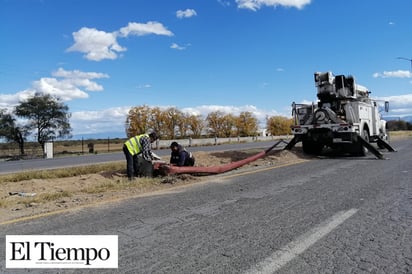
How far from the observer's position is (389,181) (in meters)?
8.56

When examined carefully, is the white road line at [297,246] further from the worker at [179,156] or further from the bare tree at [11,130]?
the bare tree at [11,130]

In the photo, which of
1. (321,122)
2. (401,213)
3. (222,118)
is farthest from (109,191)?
(222,118)

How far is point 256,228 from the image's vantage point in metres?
4.82

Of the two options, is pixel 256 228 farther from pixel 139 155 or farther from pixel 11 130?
pixel 11 130

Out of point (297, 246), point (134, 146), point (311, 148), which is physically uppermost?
point (134, 146)

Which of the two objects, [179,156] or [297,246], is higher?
[179,156]

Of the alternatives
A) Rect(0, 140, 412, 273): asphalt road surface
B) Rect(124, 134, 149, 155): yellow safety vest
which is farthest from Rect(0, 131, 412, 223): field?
Rect(124, 134, 149, 155): yellow safety vest

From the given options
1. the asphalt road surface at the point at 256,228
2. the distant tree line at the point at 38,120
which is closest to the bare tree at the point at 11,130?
the distant tree line at the point at 38,120

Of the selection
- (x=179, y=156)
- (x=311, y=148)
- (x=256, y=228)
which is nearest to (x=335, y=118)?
(x=311, y=148)

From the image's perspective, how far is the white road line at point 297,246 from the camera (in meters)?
3.50

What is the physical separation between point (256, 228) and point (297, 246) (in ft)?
2.71

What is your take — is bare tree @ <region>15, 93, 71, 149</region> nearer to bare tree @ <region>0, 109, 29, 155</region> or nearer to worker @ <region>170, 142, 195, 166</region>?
bare tree @ <region>0, 109, 29, 155</region>

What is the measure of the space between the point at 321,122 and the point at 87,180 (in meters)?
9.79

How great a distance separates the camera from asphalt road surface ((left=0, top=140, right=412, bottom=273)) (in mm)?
3611
